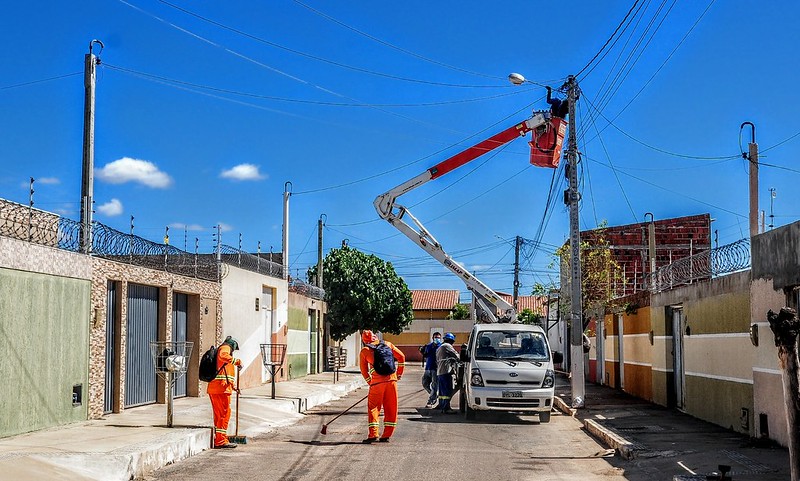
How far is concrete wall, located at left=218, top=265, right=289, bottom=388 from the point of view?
24203 mm

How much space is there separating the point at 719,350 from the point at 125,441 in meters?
10.1

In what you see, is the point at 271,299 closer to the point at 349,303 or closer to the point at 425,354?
the point at 425,354

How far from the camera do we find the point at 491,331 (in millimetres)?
19469

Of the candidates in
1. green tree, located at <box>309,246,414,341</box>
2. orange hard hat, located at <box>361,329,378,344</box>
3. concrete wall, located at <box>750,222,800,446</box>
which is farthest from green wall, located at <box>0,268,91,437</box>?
green tree, located at <box>309,246,414,341</box>

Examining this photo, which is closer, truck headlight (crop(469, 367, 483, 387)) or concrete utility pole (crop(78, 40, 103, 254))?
concrete utility pole (crop(78, 40, 103, 254))

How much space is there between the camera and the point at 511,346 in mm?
19203

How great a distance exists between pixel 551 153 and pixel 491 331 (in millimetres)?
6603

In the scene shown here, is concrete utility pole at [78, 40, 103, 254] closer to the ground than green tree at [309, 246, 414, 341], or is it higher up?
higher up

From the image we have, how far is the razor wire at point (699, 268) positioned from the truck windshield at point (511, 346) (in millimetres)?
3209

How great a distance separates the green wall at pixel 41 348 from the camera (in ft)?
42.1

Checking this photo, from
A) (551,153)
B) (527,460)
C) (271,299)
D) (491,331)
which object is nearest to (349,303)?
(271,299)

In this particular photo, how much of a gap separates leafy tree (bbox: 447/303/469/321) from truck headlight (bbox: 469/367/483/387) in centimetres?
5424

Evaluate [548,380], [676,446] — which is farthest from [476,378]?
[676,446]

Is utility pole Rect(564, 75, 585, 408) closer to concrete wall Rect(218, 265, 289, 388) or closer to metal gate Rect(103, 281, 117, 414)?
concrete wall Rect(218, 265, 289, 388)
